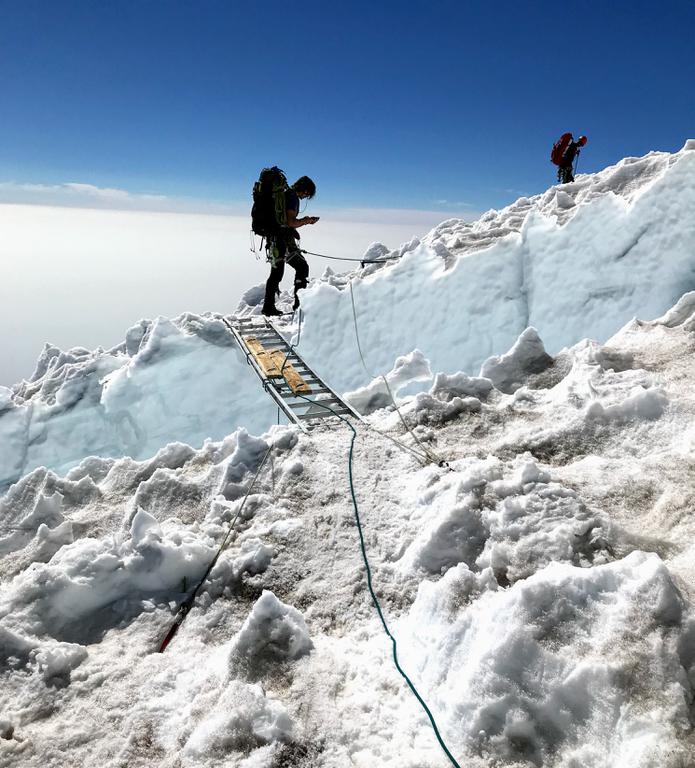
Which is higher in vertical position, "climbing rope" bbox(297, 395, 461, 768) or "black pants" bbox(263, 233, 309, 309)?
"black pants" bbox(263, 233, 309, 309)

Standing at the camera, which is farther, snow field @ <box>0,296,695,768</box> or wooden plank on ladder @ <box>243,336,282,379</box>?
wooden plank on ladder @ <box>243,336,282,379</box>

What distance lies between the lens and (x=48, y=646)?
3.11m

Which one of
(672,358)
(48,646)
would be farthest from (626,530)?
(48,646)

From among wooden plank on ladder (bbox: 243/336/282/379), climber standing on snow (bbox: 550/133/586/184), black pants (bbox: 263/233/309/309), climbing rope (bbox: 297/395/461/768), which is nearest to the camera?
climbing rope (bbox: 297/395/461/768)

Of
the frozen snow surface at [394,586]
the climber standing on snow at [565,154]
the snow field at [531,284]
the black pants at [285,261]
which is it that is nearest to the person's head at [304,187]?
the black pants at [285,261]

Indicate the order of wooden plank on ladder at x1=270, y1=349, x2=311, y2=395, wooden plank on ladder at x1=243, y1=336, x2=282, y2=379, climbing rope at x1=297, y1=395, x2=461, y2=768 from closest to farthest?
climbing rope at x1=297, y1=395, x2=461, y2=768, wooden plank on ladder at x1=270, y1=349, x2=311, y2=395, wooden plank on ladder at x1=243, y1=336, x2=282, y2=379

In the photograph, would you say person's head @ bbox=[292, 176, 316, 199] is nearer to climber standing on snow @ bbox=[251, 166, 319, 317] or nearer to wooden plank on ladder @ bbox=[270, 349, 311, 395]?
climber standing on snow @ bbox=[251, 166, 319, 317]

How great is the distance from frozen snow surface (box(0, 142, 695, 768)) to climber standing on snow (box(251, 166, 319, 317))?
3.73 metres

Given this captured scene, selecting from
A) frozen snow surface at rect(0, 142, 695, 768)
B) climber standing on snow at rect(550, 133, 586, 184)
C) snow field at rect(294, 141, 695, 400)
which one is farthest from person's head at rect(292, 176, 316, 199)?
climber standing on snow at rect(550, 133, 586, 184)

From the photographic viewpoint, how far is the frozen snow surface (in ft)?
7.13

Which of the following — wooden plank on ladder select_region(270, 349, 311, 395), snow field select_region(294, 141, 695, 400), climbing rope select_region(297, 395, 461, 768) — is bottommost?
climbing rope select_region(297, 395, 461, 768)

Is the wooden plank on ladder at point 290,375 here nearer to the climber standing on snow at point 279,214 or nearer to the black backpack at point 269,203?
→ the climber standing on snow at point 279,214

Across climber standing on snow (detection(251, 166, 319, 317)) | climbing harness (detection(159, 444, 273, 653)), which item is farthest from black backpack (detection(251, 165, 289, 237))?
climbing harness (detection(159, 444, 273, 653))

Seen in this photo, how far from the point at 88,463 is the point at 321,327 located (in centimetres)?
515
